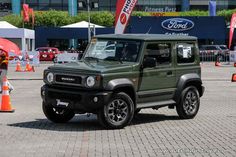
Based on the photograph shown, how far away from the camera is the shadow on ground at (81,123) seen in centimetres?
1054

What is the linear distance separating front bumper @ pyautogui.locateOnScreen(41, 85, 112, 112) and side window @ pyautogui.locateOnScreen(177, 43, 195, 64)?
8.44 feet

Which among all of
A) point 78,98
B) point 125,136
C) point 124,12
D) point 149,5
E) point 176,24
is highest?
point 149,5

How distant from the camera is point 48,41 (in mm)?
57375

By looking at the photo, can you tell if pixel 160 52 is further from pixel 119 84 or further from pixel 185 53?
pixel 119 84

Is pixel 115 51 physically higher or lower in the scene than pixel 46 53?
higher

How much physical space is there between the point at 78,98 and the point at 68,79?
0.48 m

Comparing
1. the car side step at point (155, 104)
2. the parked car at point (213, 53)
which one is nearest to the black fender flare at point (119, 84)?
the car side step at point (155, 104)

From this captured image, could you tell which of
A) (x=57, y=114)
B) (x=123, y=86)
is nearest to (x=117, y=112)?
(x=123, y=86)

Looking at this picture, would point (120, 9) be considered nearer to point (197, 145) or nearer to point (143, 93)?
point (143, 93)

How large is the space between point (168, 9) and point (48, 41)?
3340cm

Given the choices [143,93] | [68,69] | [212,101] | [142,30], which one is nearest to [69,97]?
[68,69]

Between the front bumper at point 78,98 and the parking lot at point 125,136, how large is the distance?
49 cm

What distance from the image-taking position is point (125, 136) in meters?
9.60

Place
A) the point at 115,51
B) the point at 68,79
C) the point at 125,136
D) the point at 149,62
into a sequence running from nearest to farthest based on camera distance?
the point at 125,136 < the point at 68,79 < the point at 149,62 < the point at 115,51
